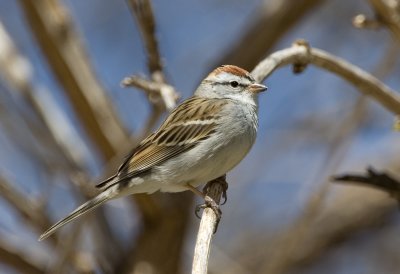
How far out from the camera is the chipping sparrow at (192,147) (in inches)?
146

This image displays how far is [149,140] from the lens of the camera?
13.2ft

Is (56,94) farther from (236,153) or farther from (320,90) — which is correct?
(236,153)

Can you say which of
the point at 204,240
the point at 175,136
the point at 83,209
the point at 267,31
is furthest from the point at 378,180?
the point at 267,31

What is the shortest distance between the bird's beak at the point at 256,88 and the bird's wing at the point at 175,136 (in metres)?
0.19

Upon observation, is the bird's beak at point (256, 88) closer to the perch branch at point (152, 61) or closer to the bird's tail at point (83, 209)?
the perch branch at point (152, 61)

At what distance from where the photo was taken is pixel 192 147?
12.8 feet

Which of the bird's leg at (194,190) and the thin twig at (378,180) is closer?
the thin twig at (378,180)

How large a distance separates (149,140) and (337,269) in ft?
9.62

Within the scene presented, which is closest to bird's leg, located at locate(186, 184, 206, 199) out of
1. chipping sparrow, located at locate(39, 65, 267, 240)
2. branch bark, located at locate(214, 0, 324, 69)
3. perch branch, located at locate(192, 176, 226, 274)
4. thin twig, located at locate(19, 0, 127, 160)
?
chipping sparrow, located at locate(39, 65, 267, 240)

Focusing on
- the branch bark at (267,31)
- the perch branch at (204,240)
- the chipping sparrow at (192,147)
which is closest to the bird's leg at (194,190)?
the chipping sparrow at (192,147)

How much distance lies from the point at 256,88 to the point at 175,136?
48 centimetres

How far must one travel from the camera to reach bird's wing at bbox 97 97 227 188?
3836 millimetres

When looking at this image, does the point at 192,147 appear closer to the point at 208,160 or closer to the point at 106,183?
the point at 208,160

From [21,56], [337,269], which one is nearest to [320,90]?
[337,269]
